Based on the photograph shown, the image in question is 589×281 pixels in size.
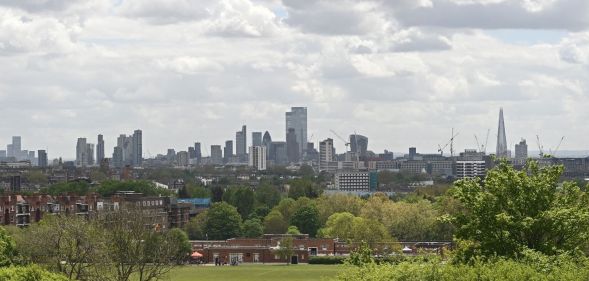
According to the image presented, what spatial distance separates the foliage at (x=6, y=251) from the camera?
6391 cm

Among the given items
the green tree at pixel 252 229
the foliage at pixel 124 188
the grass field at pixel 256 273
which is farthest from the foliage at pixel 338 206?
the grass field at pixel 256 273

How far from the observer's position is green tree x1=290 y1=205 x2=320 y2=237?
149750 mm

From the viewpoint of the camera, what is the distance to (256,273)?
102 metres

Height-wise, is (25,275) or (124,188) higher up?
(124,188)

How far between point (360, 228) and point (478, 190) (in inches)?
2798

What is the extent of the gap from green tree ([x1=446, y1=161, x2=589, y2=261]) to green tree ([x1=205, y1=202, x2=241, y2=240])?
103 meters

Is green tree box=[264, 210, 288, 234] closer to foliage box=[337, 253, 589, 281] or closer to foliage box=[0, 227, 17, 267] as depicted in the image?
foliage box=[0, 227, 17, 267]

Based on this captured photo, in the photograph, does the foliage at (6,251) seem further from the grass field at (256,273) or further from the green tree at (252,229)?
the green tree at (252,229)

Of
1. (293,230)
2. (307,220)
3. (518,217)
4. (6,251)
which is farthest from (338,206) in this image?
(518,217)

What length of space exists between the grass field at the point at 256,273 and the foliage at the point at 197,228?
Answer: 36.2 meters

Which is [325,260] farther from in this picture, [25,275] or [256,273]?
[25,275]

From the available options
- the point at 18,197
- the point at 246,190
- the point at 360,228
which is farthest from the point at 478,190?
the point at 246,190

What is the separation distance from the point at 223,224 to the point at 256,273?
4730 cm

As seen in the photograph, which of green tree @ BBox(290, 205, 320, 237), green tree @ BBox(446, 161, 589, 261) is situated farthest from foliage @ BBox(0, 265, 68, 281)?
green tree @ BBox(290, 205, 320, 237)
